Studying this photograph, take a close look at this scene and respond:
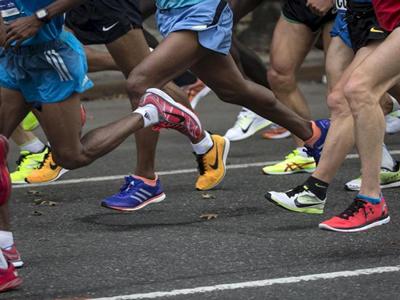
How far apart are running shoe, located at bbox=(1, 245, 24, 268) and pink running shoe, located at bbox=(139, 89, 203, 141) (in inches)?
52.1

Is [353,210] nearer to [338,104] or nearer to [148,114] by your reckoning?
[338,104]

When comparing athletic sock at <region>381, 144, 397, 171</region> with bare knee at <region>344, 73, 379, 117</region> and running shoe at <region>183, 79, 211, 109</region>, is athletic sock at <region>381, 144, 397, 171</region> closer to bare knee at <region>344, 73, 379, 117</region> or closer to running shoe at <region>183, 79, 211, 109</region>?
bare knee at <region>344, 73, 379, 117</region>

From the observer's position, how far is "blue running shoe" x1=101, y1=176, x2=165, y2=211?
23.1 ft

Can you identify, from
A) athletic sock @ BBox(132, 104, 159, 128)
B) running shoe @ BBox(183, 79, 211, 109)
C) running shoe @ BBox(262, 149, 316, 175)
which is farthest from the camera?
running shoe @ BBox(183, 79, 211, 109)

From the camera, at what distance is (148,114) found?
21.8 ft

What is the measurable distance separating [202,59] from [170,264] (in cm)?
158

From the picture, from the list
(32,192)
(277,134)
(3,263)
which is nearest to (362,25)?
(3,263)

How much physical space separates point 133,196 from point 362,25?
173 cm

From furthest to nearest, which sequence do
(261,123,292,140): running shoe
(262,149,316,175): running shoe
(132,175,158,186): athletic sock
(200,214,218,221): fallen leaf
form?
(261,123,292,140): running shoe < (262,149,316,175): running shoe < (132,175,158,186): athletic sock < (200,214,218,221): fallen leaf

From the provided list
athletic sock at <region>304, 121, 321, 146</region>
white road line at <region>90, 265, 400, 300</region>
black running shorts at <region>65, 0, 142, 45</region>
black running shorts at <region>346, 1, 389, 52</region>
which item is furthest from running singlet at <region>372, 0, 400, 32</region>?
black running shorts at <region>65, 0, 142, 45</region>

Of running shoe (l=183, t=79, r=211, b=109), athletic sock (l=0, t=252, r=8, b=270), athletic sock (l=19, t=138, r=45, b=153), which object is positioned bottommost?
running shoe (l=183, t=79, r=211, b=109)

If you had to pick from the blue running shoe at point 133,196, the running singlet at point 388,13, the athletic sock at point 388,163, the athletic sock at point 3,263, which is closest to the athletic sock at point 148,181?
the blue running shoe at point 133,196

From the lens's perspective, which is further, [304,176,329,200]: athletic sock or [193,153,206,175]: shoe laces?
[193,153,206,175]: shoe laces

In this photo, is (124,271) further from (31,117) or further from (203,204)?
(31,117)
